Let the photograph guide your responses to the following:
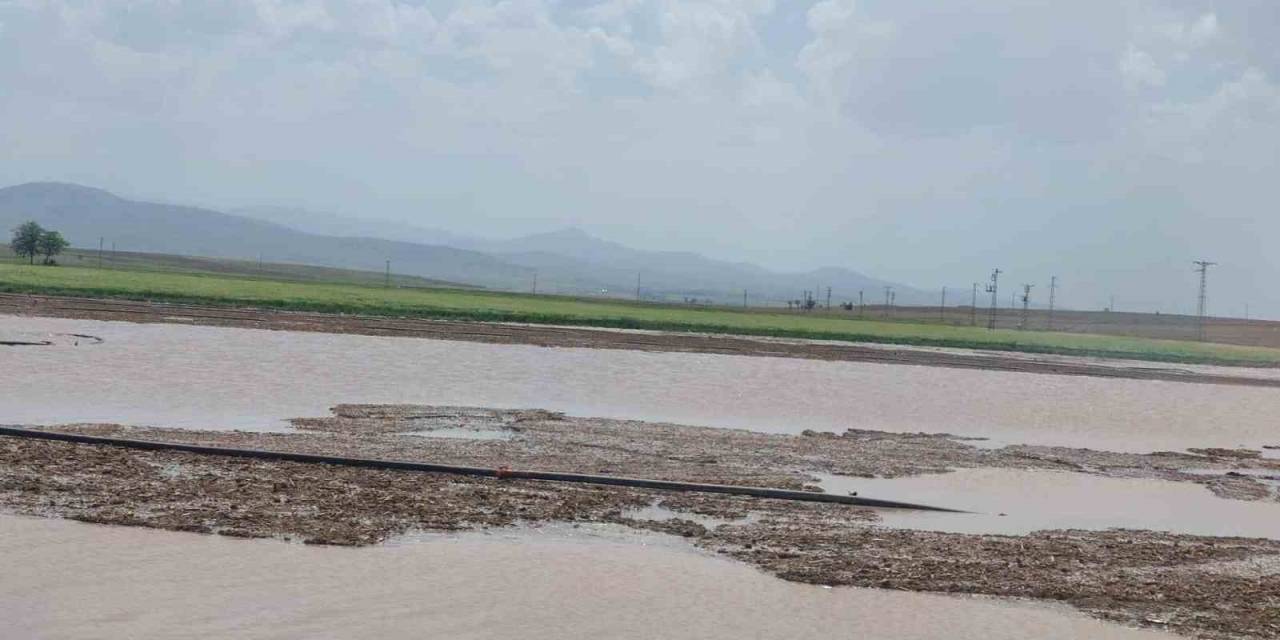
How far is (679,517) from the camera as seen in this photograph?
46.1 feet

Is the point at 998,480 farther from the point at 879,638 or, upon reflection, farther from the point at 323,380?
the point at 323,380

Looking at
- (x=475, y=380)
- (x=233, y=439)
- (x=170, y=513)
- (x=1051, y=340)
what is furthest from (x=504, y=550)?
(x=1051, y=340)

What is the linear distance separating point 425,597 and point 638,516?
153 inches

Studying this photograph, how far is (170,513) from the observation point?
12406mm

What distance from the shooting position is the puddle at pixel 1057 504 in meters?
→ 15.4

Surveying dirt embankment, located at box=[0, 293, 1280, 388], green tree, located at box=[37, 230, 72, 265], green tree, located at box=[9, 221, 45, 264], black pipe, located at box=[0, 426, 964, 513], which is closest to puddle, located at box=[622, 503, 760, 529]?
black pipe, located at box=[0, 426, 964, 513]

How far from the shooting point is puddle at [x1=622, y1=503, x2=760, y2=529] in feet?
45.5

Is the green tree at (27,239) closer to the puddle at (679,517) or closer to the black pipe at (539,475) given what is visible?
the black pipe at (539,475)

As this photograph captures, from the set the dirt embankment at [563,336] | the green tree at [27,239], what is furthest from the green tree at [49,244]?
the dirt embankment at [563,336]

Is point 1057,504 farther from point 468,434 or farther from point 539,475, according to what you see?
point 468,434

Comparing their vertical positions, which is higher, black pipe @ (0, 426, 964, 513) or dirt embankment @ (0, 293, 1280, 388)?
dirt embankment @ (0, 293, 1280, 388)

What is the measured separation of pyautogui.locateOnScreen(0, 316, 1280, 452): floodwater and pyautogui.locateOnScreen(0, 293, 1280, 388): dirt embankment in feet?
11.1

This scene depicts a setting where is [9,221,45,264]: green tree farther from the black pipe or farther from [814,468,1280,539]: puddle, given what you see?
[814,468,1280,539]: puddle

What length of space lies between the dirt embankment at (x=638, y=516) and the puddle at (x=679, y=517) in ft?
0.20
